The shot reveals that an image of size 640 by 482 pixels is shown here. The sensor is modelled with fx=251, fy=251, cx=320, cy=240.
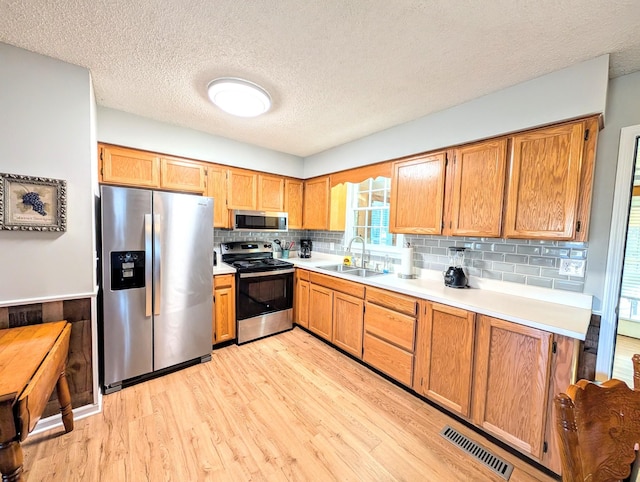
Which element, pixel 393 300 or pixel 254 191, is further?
pixel 254 191

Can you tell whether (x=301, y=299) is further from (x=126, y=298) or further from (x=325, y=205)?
(x=126, y=298)

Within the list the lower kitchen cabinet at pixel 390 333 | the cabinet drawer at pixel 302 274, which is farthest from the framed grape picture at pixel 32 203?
the lower kitchen cabinet at pixel 390 333

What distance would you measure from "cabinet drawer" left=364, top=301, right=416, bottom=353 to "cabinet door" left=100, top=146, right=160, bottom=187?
2.63 metres

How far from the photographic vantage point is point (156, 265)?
2244 mm

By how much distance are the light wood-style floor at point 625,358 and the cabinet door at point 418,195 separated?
1990mm

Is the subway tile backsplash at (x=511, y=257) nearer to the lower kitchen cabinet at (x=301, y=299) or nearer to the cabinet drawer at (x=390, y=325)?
the cabinet drawer at (x=390, y=325)

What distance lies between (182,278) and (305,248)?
1.99 metres

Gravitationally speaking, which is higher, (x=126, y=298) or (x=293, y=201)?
(x=293, y=201)

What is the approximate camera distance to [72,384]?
1820 millimetres

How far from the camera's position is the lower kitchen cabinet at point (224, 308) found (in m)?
2.79

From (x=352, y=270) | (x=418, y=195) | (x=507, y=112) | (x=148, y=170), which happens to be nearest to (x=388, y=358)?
(x=352, y=270)

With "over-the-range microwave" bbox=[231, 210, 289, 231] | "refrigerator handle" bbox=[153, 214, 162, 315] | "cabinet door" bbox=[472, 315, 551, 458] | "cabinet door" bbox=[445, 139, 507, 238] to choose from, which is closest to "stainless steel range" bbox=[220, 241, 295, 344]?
"over-the-range microwave" bbox=[231, 210, 289, 231]

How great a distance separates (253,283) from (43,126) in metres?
2.10

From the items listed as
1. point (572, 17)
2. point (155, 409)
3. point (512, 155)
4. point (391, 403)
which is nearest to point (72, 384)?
point (155, 409)
